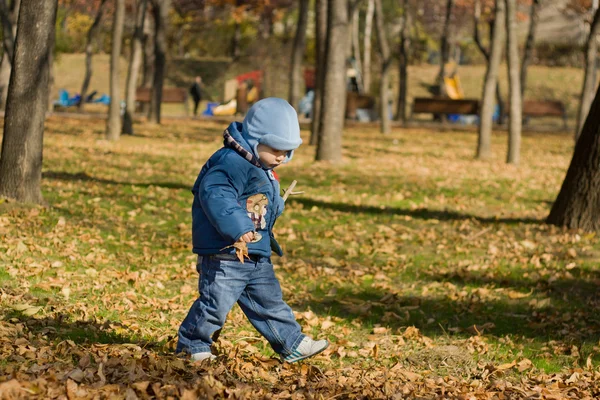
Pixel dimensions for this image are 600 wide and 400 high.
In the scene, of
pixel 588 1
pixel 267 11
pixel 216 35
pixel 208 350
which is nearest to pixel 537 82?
pixel 588 1

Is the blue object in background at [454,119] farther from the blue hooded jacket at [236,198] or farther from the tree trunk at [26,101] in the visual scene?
the blue hooded jacket at [236,198]

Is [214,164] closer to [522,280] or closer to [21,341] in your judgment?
[21,341]

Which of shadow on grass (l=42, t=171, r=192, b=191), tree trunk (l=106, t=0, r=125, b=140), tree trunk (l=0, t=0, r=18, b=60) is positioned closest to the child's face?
shadow on grass (l=42, t=171, r=192, b=191)

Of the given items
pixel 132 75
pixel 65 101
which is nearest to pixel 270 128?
pixel 132 75

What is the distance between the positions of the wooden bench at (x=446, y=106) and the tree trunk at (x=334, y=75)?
52.4ft

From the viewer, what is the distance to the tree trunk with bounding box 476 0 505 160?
1989cm

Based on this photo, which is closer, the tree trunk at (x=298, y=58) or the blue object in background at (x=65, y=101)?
the tree trunk at (x=298, y=58)

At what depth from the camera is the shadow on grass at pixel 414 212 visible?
1208cm

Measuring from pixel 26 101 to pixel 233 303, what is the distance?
6.06 meters

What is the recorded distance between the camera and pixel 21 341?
5477mm

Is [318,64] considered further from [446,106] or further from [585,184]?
[585,184]

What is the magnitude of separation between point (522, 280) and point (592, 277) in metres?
0.73

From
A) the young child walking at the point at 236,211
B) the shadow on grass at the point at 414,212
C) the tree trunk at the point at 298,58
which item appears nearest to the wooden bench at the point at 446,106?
the tree trunk at the point at 298,58

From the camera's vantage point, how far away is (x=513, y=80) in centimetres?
1911
